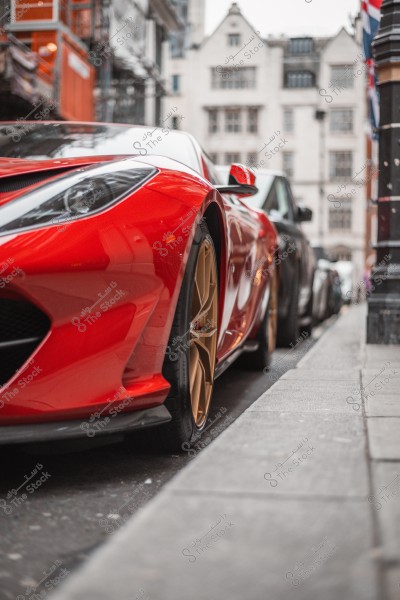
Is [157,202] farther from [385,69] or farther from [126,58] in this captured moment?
[126,58]

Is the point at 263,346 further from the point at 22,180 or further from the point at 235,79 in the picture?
the point at 235,79

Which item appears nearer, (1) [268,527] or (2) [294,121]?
(1) [268,527]

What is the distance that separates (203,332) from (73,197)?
911mm

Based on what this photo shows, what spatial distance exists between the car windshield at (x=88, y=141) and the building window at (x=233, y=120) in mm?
57417

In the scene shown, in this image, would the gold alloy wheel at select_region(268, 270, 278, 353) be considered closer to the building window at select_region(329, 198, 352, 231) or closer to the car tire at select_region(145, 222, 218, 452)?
the car tire at select_region(145, 222, 218, 452)

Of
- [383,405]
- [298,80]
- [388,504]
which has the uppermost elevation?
[298,80]

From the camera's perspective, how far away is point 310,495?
1919 mm

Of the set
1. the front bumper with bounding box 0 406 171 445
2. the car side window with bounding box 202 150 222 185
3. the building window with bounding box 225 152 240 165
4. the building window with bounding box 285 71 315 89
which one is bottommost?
the front bumper with bounding box 0 406 171 445

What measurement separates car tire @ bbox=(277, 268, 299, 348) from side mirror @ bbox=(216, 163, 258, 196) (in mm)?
3041

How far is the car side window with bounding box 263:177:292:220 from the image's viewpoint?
26.1ft

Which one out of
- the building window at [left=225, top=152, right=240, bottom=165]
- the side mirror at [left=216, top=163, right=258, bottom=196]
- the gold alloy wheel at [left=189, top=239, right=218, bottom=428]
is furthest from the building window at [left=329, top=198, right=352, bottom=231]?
Result: the gold alloy wheel at [left=189, top=239, right=218, bottom=428]

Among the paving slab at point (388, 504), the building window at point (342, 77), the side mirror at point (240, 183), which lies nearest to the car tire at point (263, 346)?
the side mirror at point (240, 183)

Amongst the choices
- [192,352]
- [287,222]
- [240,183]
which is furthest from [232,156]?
[192,352]

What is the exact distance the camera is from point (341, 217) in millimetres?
60719
